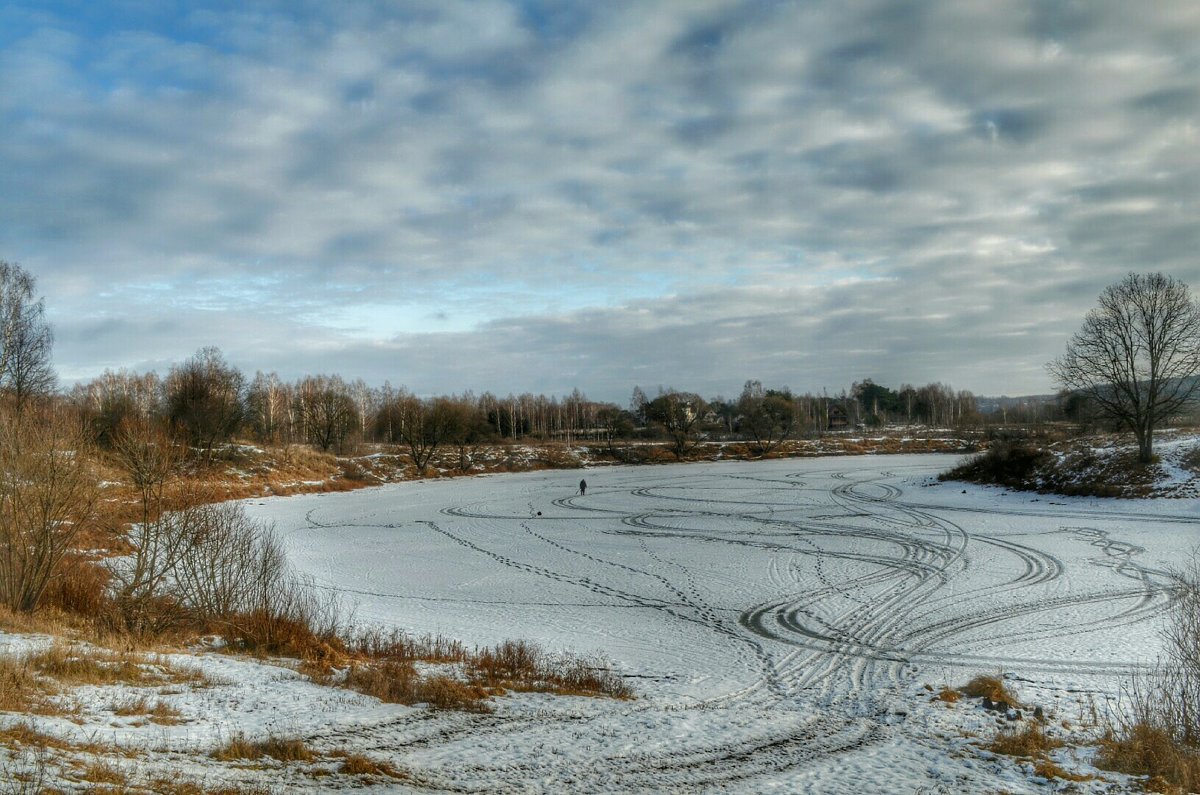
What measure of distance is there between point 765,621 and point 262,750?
1173cm

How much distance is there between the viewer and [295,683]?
10.6 metres

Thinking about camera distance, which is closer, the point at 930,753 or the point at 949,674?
the point at 930,753

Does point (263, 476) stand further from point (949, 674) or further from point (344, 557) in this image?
point (949, 674)

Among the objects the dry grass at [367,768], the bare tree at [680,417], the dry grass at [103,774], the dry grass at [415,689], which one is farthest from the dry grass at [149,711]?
the bare tree at [680,417]

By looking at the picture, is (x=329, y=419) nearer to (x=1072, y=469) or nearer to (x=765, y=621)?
(x=1072, y=469)

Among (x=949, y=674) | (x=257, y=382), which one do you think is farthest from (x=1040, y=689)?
(x=257, y=382)

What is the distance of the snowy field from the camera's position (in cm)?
824

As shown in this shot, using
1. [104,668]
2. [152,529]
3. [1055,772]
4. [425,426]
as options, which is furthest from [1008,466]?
[425,426]

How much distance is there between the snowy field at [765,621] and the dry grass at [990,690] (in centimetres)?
44

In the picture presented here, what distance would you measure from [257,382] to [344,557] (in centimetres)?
9503

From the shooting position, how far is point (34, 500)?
47.3 feet

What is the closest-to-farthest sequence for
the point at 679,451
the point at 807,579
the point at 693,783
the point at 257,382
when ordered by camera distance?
the point at 693,783 → the point at 807,579 → the point at 679,451 → the point at 257,382

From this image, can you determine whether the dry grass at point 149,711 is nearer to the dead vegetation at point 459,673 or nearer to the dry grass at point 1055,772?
the dead vegetation at point 459,673

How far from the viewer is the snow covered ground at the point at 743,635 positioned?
315 inches
